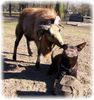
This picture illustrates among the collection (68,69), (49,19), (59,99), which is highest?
(49,19)

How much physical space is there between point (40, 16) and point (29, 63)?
145 cm

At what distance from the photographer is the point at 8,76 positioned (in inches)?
286

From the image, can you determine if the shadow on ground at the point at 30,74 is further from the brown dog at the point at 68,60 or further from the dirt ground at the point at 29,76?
the brown dog at the point at 68,60

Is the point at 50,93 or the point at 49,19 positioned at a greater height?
the point at 49,19

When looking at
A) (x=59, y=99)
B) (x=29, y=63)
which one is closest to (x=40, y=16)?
(x=29, y=63)

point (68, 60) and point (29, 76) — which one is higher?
point (68, 60)

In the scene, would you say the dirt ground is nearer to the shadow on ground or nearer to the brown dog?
the shadow on ground

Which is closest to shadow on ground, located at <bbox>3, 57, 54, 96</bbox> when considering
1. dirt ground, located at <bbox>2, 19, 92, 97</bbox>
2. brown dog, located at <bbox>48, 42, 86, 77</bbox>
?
dirt ground, located at <bbox>2, 19, 92, 97</bbox>

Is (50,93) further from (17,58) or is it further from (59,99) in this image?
(17,58)

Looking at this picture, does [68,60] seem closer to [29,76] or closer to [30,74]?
[29,76]

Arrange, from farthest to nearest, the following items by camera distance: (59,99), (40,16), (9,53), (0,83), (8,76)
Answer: (9,53) < (40,16) < (8,76) < (0,83) < (59,99)

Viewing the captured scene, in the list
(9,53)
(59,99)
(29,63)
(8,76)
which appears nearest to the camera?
(59,99)

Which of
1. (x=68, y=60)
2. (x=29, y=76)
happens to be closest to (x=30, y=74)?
(x=29, y=76)

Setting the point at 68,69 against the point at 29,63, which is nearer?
the point at 68,69
